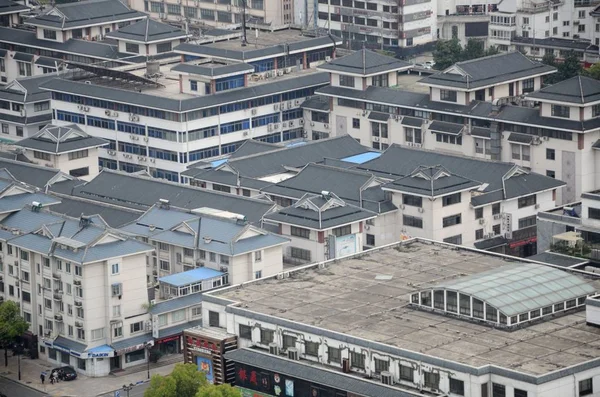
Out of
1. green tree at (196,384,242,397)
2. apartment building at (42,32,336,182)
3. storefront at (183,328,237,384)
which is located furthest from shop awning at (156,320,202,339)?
apartment building at (42,32,336,182)

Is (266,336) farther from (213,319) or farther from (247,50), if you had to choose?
(247,50)

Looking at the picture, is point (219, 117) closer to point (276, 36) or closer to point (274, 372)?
point (276, 36)

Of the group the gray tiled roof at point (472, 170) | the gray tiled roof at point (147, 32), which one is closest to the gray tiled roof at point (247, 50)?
the gray tiled roof at point (147, 32)

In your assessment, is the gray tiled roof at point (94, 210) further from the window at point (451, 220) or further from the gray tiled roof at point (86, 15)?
the gray tiled roof at point (86, 15)

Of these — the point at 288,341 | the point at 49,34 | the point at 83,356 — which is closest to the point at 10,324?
the point at 83,356

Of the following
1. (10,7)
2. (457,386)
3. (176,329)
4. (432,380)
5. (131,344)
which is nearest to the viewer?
(457,386)

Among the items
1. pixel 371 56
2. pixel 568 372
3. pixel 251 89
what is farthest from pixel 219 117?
pixel 568 372

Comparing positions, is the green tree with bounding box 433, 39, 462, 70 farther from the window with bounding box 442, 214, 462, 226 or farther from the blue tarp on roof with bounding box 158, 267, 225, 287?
the blue tarp on roof with bounding box 158, 267, 225, 287
